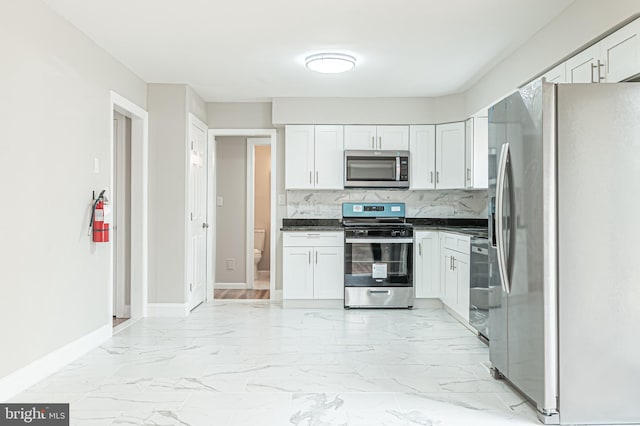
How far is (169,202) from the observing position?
4.91 m

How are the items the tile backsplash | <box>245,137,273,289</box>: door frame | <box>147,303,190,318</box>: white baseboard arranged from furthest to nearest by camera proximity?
1. <box>245,137,273,289</box>: door frame
2. the tile backsplash
3. <box>147,303,190,318</box>: white baseboard

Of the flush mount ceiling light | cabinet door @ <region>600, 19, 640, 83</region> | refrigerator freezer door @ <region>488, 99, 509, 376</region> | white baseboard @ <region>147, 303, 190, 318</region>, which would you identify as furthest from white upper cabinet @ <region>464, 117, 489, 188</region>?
white baseboard @ <region>147, 303, 190, 318</region>

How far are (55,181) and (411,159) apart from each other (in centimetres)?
373

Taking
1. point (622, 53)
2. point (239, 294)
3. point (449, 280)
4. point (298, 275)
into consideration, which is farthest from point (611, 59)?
point (239, 294)

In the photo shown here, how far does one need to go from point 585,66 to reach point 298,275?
11.4ft

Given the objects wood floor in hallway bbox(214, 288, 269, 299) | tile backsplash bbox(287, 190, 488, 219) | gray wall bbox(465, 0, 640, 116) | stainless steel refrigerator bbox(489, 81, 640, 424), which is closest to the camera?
stainless steel refrigerator bbox(489, 81, 640, 424)

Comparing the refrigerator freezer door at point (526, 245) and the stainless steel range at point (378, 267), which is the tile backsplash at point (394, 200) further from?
the refrigerator freezer door at point (526, 245)

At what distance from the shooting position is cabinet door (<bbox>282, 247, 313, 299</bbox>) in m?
5.38

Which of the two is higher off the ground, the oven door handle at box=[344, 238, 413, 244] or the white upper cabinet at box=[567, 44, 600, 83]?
the white upper cabinet at box=[567, 44, 600, 83]

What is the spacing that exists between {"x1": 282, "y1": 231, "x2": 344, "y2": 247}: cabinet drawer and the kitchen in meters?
0.03

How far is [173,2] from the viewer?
2.97 meters

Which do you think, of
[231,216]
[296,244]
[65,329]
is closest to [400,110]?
[296,244]

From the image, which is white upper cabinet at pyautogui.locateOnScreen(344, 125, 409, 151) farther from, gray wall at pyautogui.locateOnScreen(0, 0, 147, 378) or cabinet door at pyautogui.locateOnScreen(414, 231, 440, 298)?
gray wall at pyautogui.locateOnScreen(0, 0, 147, 378)

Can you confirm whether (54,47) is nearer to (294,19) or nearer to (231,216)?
(294,19)
